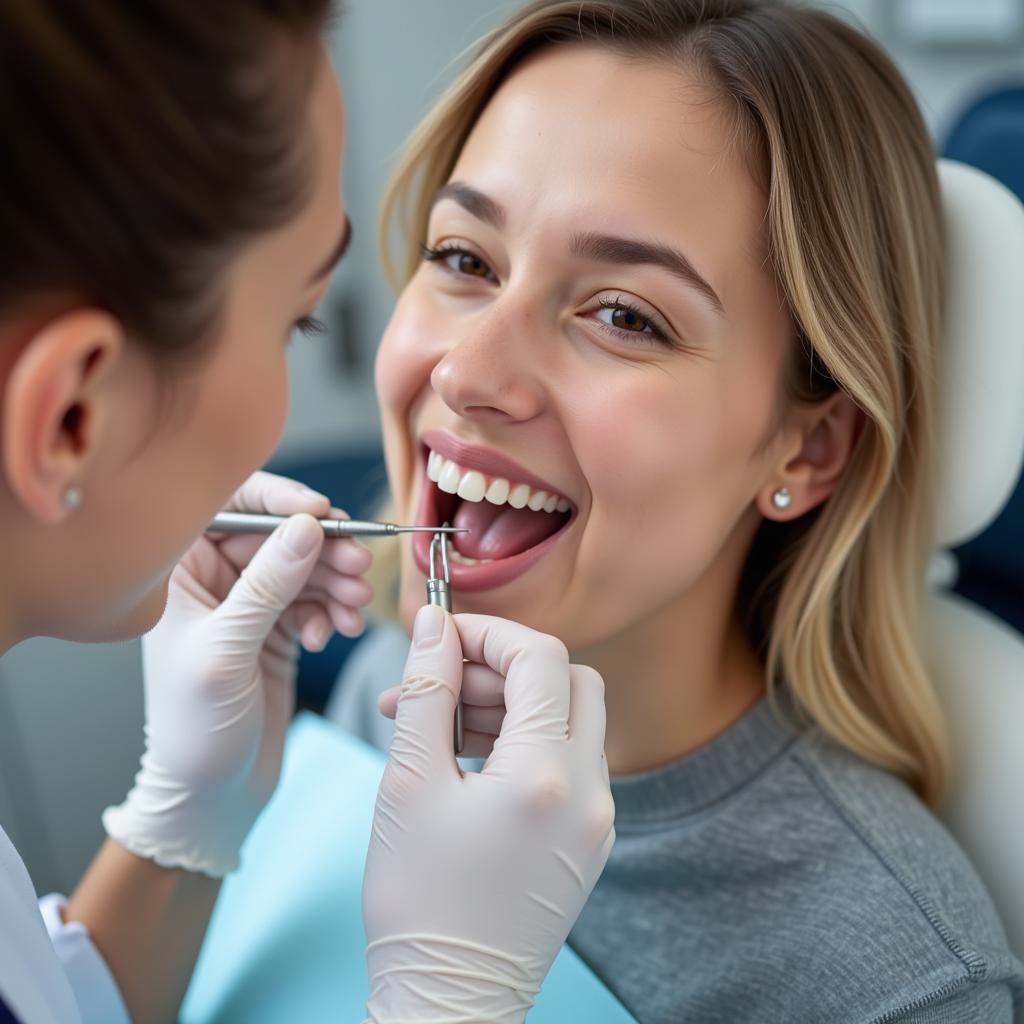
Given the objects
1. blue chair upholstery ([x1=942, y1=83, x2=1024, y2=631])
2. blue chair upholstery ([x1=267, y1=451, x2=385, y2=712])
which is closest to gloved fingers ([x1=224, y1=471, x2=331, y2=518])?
blue chair upholstery ([x1=267, y1=451, x2=385, y2=712])

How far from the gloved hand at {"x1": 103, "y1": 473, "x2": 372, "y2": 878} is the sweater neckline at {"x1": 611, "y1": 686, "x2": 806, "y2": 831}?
43cm

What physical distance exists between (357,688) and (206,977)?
54 centimetres

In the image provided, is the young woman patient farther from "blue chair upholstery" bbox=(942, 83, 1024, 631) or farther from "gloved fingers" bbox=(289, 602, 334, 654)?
"blue chair upholstery" bbox=(942, 83, 1024, 631)

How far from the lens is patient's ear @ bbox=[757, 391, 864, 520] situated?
4.03ft

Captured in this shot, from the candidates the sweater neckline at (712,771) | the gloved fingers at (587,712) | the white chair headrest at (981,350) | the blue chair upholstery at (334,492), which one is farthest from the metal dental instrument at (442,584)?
the blue chair upholstery at (334,492)

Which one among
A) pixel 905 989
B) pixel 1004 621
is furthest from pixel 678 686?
pixel 1004 621

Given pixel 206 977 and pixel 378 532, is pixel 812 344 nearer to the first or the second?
pixel 378 532

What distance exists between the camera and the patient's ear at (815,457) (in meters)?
1.23

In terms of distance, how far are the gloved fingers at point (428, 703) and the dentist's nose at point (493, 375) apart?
9.4 inches

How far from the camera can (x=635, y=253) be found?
3.43ft

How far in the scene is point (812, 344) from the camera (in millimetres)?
1111

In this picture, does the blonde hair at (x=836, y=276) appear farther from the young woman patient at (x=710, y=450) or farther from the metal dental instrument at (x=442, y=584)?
the metal dental instrument at (x=442, y=584)

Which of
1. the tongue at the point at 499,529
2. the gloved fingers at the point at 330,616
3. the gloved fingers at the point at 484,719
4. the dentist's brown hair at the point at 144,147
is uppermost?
the dentist's brown hair at the point at 144,147

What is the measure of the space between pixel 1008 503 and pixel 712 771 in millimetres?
1023
